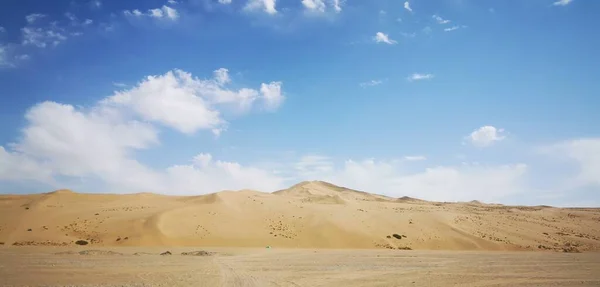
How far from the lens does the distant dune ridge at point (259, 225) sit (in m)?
38.6

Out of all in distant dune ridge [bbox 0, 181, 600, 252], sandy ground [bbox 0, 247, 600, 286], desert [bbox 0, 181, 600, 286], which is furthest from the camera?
distant dune ridge [bbox 0, 181, 600, 252]

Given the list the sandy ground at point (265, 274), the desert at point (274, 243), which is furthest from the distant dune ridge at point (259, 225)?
the sandy ground at point (265, 274)

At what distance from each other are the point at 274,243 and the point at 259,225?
491 centimetres

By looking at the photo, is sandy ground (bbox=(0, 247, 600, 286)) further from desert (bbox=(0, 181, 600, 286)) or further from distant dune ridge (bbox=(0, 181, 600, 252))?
distant dune ridge (bbox=(0, 181, 600, 252))

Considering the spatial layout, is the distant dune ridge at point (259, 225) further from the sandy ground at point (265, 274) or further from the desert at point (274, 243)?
the sandy ground at point (265, 274)

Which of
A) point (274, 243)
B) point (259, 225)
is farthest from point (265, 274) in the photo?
point (259, 225)

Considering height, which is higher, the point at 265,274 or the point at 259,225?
Result: the point at 259,225

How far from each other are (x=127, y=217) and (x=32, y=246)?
10456 millimetres

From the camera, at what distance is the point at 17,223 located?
40.2 metres

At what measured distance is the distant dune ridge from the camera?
38562mm

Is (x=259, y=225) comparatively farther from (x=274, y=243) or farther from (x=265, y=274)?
(x=265, y=274)

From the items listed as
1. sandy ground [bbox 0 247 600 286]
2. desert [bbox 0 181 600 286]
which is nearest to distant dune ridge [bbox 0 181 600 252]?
desert [bbox 0 181 600 286]

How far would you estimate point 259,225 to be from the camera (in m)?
44.2

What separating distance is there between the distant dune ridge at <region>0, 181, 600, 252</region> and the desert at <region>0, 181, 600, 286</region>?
14 centimetres
